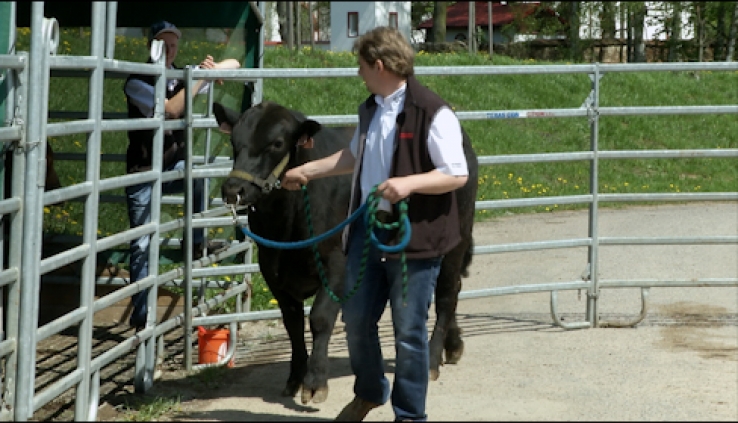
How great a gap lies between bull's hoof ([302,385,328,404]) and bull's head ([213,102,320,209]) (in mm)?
1092

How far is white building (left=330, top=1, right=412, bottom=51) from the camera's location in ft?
171

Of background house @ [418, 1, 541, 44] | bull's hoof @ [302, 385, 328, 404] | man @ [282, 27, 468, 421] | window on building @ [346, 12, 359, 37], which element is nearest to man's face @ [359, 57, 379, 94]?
man @ [282, 27, 468, 421]

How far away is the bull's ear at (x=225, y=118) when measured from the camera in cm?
604

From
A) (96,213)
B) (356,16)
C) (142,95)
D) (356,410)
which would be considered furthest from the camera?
(356,16)

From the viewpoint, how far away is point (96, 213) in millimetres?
5344

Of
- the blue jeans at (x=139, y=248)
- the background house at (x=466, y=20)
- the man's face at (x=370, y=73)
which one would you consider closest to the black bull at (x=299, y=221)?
the blue jeans at (x=139, y=248)

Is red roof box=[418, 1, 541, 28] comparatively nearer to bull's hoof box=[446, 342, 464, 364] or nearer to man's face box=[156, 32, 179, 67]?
man's face box=[156, 32, 179, 67]

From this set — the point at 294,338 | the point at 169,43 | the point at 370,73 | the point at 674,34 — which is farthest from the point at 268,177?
the point at 674,34

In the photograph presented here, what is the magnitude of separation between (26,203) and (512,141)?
1297cm

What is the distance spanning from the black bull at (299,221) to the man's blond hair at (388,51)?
3.77 ft

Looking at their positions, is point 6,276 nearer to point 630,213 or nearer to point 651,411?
point 651,411

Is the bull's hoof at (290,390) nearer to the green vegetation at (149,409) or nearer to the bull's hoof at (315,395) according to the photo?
the bull's hoof at (315,395)

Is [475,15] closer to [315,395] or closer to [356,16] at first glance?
[356,16]

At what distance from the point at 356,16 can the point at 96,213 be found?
48153 millimetres
